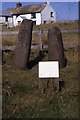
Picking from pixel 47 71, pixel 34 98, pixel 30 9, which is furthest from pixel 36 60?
pixel 30 9

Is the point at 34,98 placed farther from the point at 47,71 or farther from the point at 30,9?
the point at 30,9

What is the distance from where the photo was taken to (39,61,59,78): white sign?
6137 mm

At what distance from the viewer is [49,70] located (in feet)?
20.1

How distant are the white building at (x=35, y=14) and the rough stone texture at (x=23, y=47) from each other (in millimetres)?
57376

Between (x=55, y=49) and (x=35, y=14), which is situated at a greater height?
(x=35, y=14)

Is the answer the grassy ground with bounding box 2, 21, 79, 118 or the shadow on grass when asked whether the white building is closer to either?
the shadow on grass

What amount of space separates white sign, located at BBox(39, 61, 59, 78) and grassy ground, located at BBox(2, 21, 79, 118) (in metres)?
0.20

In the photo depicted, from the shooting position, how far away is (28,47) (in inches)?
355

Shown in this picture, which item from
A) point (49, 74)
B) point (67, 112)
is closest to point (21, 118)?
point (67, 112)

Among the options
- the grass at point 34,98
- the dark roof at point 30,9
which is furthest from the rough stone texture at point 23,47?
the dark roof at point 30,9

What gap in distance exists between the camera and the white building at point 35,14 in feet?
221

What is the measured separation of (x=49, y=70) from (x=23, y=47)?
9.71ft

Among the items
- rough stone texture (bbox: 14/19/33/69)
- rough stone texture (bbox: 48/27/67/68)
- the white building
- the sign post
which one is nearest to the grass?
the sign post

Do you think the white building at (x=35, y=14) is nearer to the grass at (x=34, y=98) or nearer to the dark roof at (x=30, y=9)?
the dark roof at (x=30, y=9)
